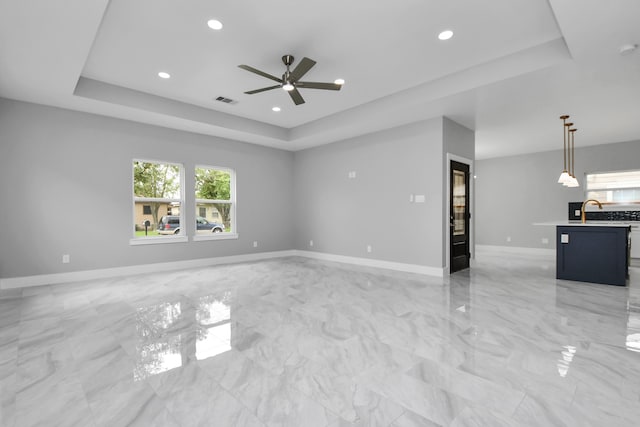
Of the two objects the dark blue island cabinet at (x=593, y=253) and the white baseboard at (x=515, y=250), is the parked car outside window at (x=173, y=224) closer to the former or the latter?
the dark blue island cabinet at (x=593, y=253)

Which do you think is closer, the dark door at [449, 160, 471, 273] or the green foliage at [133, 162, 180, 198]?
the dark door at [449, 160, 471, 273]

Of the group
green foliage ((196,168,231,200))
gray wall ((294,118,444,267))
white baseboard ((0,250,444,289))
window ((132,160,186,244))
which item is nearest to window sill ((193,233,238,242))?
window ((132,160,186,244))

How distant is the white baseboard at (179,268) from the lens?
4.57m

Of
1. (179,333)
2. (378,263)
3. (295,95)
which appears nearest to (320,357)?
(179,333)

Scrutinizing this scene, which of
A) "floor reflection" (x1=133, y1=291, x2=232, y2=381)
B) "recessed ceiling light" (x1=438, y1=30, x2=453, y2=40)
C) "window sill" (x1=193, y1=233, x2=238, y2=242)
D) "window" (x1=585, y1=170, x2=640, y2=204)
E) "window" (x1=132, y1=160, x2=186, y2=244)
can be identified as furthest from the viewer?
"window" (x1=585, y1=170, x2=640, y2=204)

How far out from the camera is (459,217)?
5898 mm

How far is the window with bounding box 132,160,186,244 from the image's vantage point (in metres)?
5.64

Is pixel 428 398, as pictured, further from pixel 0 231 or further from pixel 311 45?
pixel 0 231

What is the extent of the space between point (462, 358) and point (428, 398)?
65cm

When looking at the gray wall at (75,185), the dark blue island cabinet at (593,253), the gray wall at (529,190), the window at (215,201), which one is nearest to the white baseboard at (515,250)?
the gray wall at (529,190)

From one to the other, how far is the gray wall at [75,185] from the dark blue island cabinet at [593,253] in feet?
20.6

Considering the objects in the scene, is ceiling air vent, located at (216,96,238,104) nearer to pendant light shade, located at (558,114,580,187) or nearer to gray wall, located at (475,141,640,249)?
pendant light shade, located at (558,114,580,187)

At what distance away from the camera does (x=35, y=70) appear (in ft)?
11.9

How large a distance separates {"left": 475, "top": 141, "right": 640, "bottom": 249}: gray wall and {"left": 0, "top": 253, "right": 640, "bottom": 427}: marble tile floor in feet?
14.3
